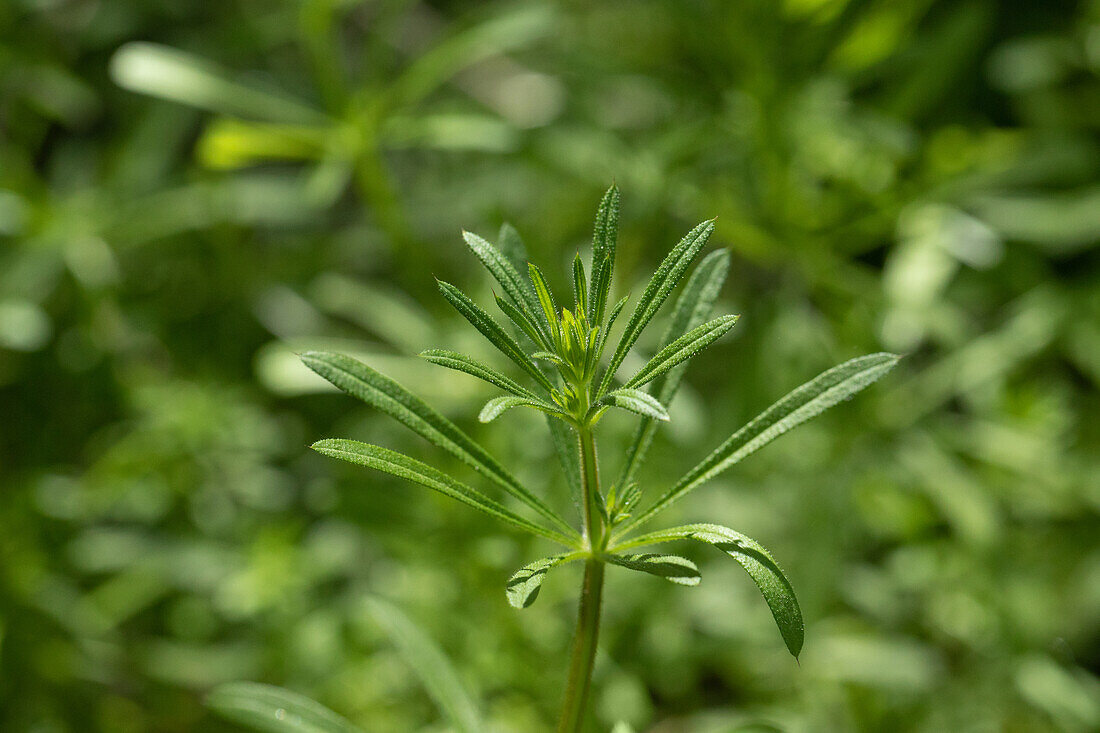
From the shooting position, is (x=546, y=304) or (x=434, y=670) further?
(x=434, y=670)

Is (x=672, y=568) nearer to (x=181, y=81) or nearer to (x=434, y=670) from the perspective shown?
(x=434, y=670)

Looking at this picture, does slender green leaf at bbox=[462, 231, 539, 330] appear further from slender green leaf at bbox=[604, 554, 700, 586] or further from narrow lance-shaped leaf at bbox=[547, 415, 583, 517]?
slender green leaf at bbox=[604, 554, 700, 586]

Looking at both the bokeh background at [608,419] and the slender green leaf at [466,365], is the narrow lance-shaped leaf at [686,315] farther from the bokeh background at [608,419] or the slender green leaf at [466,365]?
the bokeh background at [608,419]

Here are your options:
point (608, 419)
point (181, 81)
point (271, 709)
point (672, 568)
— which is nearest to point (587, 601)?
point (672, 568)

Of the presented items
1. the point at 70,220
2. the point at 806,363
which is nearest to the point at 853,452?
the point at 806,363

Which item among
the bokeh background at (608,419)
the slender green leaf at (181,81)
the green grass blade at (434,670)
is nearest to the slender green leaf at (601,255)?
the green grass blade at (434,670)

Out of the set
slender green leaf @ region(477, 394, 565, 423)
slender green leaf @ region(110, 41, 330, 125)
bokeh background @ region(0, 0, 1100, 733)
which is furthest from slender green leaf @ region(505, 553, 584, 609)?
slender green leaf @ region(110, 41, 330, 125)
